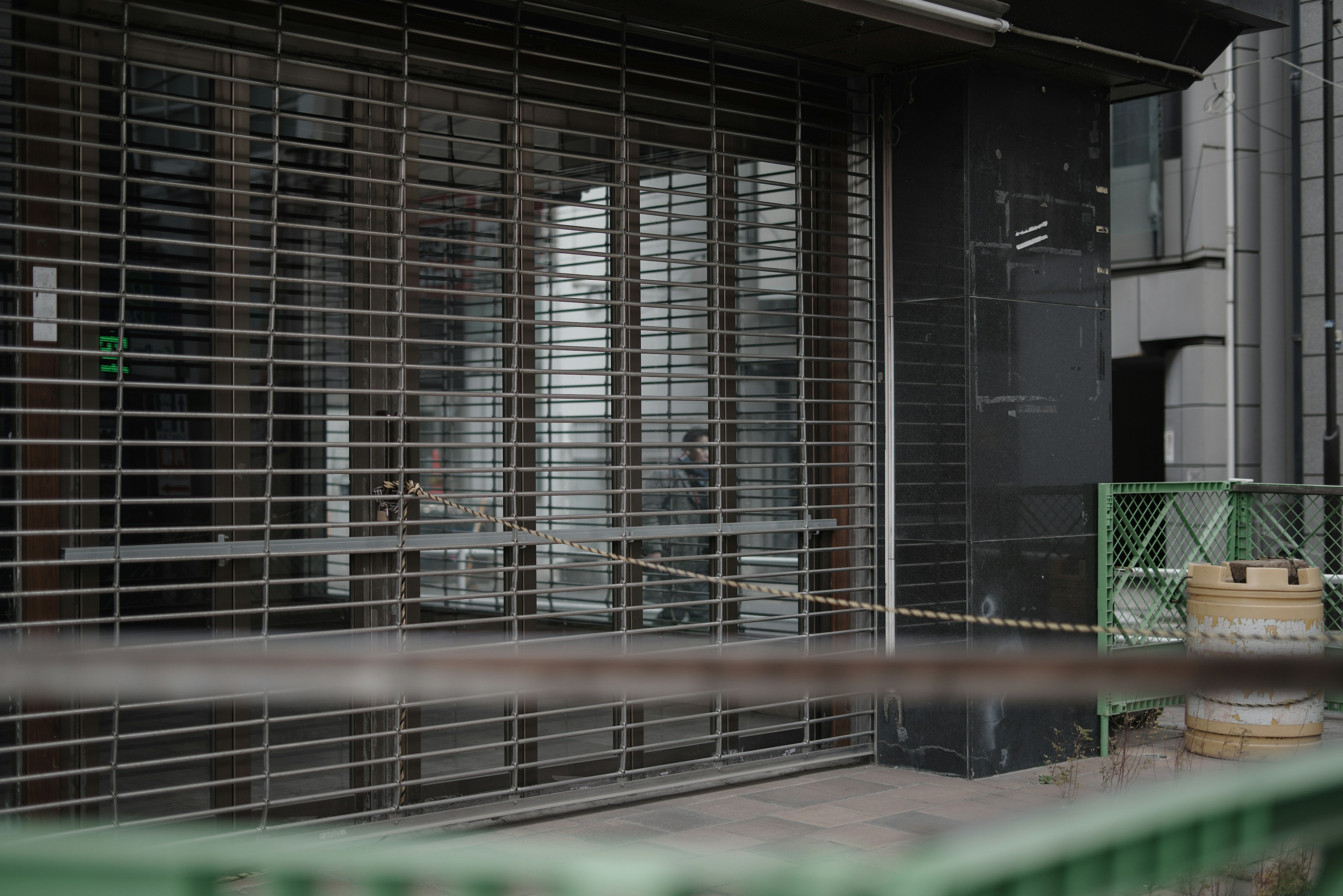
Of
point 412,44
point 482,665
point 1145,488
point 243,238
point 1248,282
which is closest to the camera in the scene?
point 482,665

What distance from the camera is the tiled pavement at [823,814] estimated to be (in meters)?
5.91

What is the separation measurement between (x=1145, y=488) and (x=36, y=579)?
6668mm

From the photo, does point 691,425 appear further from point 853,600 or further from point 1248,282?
point 1248,282

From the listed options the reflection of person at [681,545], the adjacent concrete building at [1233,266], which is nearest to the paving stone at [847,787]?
the reflection of person at [681,545]

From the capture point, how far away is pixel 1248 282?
1694 centimetres

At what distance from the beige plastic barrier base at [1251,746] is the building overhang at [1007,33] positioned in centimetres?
423

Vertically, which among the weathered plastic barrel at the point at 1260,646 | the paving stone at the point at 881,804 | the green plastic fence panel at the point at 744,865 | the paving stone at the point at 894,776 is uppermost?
the green plastic fence panel at the point at 744,865

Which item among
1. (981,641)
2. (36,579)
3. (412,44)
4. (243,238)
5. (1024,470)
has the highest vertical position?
(412,44)

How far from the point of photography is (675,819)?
6449 millimetres

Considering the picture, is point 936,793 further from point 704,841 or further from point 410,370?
point 410,370

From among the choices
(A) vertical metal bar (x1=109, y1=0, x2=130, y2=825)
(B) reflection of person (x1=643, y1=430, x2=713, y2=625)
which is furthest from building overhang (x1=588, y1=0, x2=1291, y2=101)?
(B) reflection of person (x1=643, y1=430, x2=713, y2=625)

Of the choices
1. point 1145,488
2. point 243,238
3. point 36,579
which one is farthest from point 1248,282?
point 36,579

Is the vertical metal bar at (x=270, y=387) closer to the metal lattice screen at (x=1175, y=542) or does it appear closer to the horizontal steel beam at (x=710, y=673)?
the horizontal steel beam at (x=710, y=673)

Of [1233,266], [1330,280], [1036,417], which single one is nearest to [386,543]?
[1036,417]
